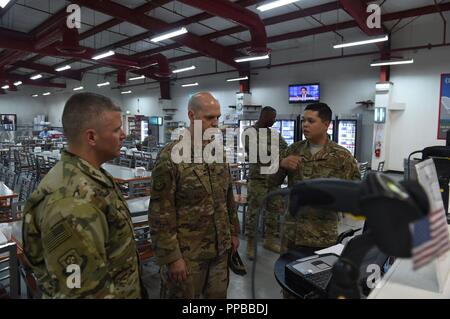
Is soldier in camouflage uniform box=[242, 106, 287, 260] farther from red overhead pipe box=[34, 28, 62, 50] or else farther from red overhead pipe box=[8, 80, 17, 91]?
red overhead pipe box=[8, 80, 17, 91]

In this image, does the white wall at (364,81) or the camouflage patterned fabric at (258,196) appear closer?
the camouflage patterned fabric at (258,196)

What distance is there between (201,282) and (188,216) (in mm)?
405

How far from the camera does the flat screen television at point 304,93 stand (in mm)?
10383

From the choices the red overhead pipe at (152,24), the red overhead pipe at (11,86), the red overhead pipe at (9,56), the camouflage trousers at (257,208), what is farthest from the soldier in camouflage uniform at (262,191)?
the red overhead pipe at (11,86)

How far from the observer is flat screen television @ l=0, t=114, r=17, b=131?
18.2m

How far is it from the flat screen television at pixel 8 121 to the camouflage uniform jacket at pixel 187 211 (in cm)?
2004

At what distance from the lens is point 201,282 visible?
6.04ft

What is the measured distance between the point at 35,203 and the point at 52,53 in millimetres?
10909

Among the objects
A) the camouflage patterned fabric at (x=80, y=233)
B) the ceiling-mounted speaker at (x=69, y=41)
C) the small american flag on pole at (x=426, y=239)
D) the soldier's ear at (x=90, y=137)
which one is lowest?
the camouflage patterned fabric at (x=80, y=233)

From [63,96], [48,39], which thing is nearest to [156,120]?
[48,39]

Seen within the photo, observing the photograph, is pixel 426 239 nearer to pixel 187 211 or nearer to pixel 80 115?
pixel 80 115

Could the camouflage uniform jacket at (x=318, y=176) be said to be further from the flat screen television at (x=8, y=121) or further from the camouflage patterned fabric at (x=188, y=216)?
the flat screen television at (x=8, y=121)
